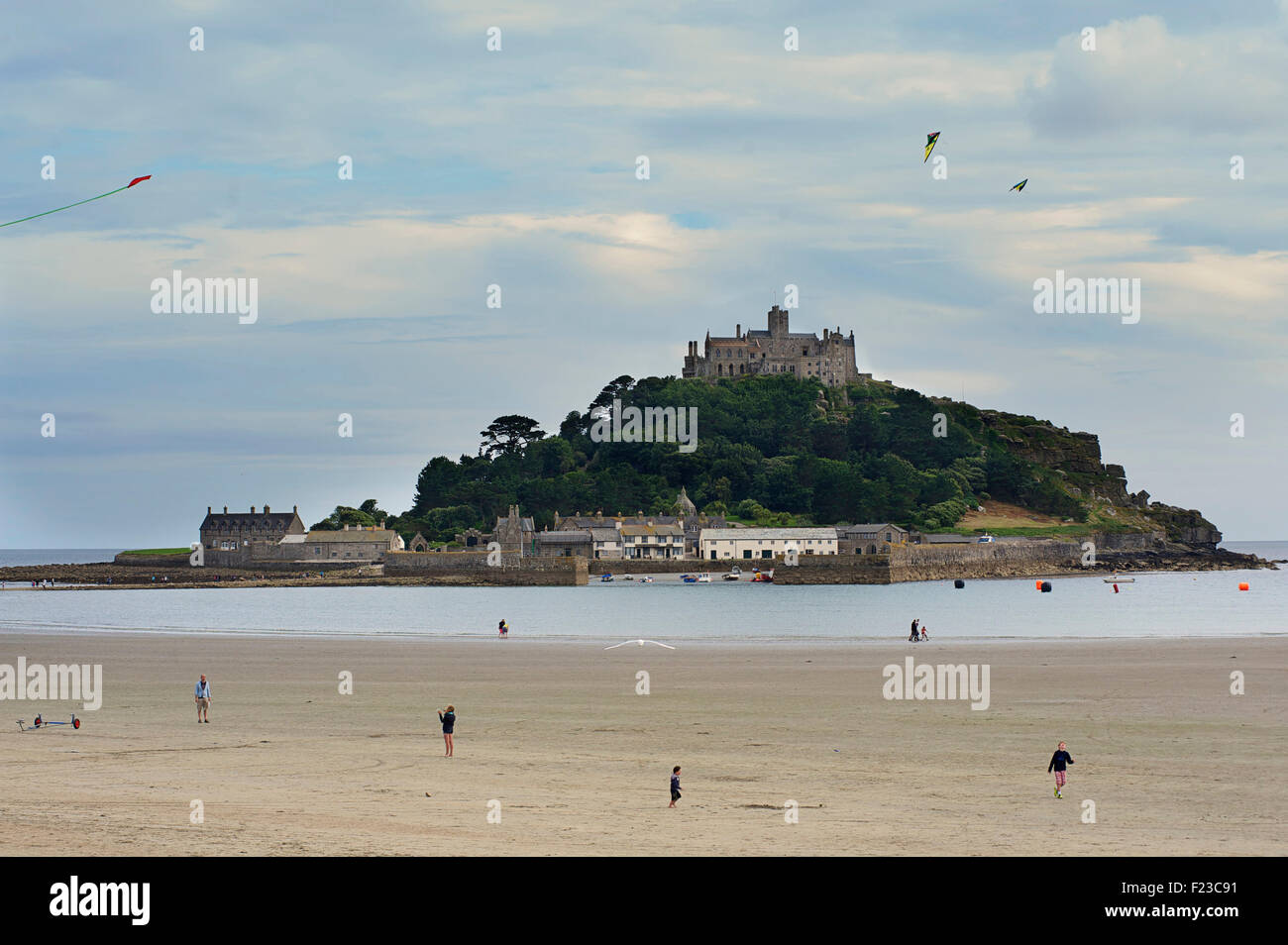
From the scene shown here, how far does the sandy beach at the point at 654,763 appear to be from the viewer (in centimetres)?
1317

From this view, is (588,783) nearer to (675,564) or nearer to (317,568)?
(675,564)

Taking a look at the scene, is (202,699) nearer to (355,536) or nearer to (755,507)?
(355,536)

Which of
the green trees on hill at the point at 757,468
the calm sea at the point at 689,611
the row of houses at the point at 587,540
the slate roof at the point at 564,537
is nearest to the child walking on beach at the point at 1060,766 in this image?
the calm sea at the point at 689,611

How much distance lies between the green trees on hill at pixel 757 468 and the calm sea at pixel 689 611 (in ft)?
107

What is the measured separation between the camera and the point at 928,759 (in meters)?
18.5

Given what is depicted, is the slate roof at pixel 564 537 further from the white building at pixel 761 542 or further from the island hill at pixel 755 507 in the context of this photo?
the white building at pixel 761 542

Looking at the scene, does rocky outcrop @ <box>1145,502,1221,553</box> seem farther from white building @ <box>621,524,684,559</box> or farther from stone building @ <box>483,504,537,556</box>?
stone building @ <box>483,504,537,556</box>

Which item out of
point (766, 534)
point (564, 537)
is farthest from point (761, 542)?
point (564, 537)

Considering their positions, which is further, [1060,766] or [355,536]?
[355,536]

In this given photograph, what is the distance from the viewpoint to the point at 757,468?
13638 centimetres

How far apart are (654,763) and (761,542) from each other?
9395 centimetres

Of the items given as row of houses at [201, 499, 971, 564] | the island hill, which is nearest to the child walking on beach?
the island hill

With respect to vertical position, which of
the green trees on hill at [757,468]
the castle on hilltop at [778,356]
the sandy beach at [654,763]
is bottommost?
the sandy beach at [654,763]
